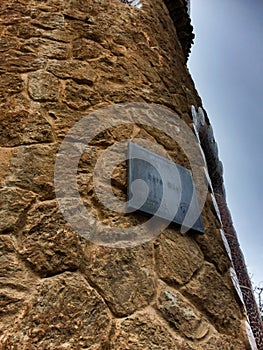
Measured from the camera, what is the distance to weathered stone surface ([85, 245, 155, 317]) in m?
1.21

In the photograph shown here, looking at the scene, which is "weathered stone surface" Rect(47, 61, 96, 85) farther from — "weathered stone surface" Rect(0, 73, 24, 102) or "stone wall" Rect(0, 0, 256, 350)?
"weathered stone surface" Rect(0, 73, 24, 102)

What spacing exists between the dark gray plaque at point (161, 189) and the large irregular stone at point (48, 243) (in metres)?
0.31

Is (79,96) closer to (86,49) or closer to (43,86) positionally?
(43,86)

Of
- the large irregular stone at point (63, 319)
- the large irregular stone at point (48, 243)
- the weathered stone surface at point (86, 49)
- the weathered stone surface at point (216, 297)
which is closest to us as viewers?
the large irregular stone at point (63, 319)

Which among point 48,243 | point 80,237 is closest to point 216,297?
point 80,237

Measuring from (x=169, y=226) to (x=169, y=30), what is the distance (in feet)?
6.57

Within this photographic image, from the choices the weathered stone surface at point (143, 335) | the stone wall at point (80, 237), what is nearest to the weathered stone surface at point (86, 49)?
the stone wall at point (80, 237)

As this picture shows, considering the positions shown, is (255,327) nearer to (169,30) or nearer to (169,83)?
(169,83)

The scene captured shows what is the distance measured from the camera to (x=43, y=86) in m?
1.67

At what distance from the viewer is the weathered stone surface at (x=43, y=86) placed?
5.34 ft

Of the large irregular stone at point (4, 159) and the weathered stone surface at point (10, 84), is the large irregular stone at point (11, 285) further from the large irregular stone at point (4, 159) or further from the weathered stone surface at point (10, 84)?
the weathered stone surface at point (10, 84)

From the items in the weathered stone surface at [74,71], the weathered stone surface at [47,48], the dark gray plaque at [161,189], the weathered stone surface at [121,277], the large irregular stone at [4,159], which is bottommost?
the weathered stone surface at [121,277]

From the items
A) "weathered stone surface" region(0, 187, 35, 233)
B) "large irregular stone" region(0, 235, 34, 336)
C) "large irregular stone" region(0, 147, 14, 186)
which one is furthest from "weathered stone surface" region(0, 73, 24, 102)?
"large irregular stone" region(0, 235, 34, 336)

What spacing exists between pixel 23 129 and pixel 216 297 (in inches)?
44.3
